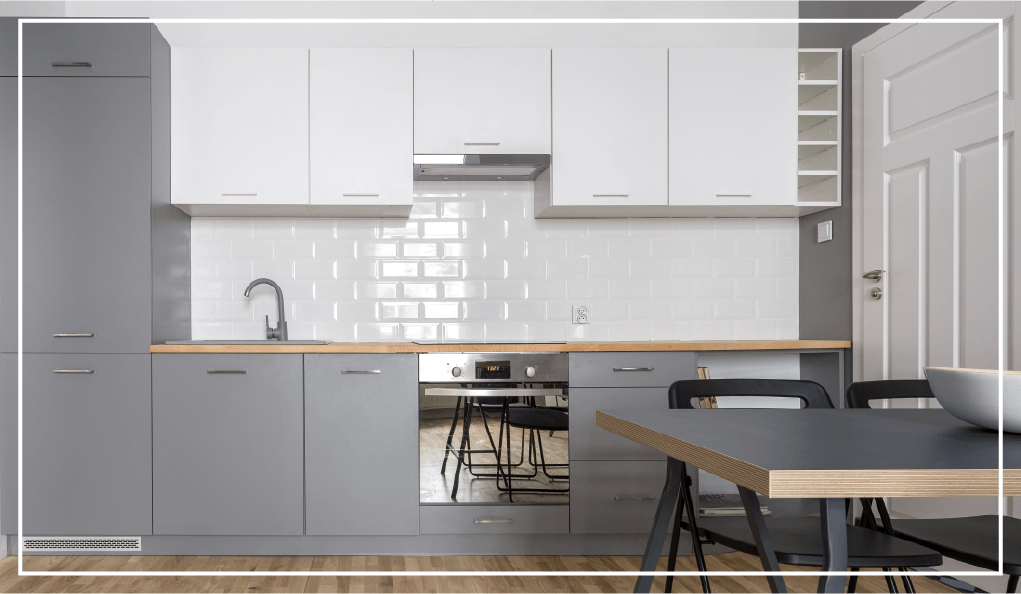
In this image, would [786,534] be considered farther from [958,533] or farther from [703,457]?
[703,457]

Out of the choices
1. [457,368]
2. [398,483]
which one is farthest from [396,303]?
[398,483]

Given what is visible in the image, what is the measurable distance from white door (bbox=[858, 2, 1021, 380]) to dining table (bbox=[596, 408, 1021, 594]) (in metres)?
1.17

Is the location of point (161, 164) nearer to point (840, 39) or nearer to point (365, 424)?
point (365, 424)

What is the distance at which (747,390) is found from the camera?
2057 mm

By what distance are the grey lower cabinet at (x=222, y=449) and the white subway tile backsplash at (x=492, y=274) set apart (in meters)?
0.63

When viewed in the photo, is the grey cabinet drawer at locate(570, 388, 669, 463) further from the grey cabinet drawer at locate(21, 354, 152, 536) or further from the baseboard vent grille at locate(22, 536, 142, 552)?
the baseboard vent grille at locate(22, 536, 142, 552)

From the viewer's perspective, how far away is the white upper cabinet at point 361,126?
3262mm

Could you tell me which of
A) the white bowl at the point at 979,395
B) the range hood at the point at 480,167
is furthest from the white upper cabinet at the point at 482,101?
the white bowl at the point at 979,395

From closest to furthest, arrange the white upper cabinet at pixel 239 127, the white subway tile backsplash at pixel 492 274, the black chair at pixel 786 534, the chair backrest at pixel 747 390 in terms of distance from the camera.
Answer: the black chair at pixel 786 534 → the chair backrest at pixel 747 390 → the white upper cabinet at pixel 239 127 → the white subway tile backsplash at pixel 492 274

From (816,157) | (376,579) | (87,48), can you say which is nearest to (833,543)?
(376,579)

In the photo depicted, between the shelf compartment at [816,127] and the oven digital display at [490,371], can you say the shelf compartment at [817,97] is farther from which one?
the oven digital display at [490,371]

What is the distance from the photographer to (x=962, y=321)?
268cm

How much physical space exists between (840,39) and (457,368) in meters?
2.48

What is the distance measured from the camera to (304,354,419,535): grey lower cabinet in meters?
2.98
